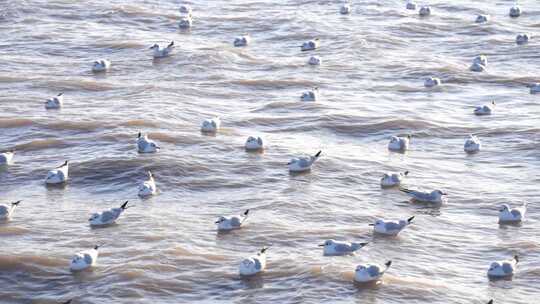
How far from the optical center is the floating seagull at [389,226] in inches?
1161

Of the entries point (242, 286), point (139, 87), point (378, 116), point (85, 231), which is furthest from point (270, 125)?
point (242, 286)

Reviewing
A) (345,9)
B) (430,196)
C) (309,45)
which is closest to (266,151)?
(430,196)

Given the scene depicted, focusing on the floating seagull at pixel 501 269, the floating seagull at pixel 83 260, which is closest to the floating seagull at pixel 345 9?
the floating seagull at pixel 501 269

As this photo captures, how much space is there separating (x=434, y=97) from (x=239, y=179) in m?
11.5

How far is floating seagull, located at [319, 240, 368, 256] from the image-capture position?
28094mm

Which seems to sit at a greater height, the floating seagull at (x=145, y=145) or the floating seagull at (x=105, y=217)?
the floating seagull at (x=145, y=145)

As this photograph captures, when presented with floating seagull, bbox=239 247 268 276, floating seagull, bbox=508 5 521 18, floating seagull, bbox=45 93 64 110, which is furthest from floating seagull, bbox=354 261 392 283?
floating seagull, bbox=508 5 521 18

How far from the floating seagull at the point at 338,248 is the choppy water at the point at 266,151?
0.30 m

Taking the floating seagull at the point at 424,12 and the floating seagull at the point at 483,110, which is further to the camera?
the floating seagull at the point at 424,12

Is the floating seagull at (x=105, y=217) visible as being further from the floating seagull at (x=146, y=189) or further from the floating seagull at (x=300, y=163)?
the floating seagull at (x=300, y=163)

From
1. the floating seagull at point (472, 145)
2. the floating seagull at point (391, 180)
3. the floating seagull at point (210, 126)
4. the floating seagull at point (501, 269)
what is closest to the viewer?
the floating seagull at point (501, 269)

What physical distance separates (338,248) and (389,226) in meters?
1.95

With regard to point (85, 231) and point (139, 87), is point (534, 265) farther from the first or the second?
point (139, 87)

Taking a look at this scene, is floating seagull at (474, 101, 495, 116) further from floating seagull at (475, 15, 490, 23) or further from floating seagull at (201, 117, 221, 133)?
floating seagull at (475, 15, 490, 23)
